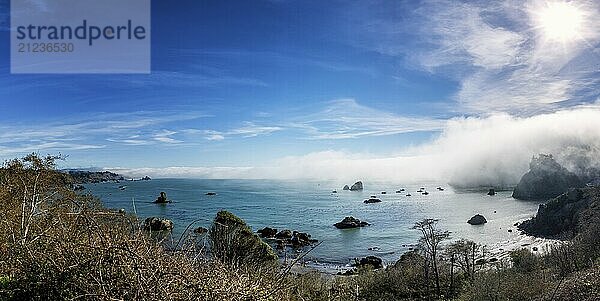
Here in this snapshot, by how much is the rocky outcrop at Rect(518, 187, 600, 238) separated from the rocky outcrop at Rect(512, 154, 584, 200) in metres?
41.7

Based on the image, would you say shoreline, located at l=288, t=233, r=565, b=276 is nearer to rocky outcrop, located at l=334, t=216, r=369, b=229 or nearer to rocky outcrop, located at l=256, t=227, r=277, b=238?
rocky outcrop, located at l=256, t=227, r=277, b=238

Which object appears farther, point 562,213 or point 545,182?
point 545,182

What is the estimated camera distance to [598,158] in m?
96.1

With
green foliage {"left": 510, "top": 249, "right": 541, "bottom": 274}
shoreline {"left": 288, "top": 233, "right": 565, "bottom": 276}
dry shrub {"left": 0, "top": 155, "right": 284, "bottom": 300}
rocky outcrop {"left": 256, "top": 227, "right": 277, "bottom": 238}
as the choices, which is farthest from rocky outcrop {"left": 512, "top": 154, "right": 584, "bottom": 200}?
dry shrub {"left": 0, "top": 155, "right": 284, "bottom": 300}

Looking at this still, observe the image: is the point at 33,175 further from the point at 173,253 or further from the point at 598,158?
the point at 598,158

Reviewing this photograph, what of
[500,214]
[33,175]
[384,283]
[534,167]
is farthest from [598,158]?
[33,175]

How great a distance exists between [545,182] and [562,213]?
49.1 meters

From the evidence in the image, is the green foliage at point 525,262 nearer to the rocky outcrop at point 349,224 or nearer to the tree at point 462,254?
the tree at point 462,254

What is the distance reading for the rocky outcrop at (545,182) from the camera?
89.9 m

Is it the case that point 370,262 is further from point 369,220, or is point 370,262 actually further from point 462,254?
point 369,220

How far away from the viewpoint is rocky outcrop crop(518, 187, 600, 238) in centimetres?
4662

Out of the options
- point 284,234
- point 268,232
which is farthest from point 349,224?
point 268,232

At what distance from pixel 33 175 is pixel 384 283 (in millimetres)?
19155

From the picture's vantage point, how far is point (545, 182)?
92.4 m
